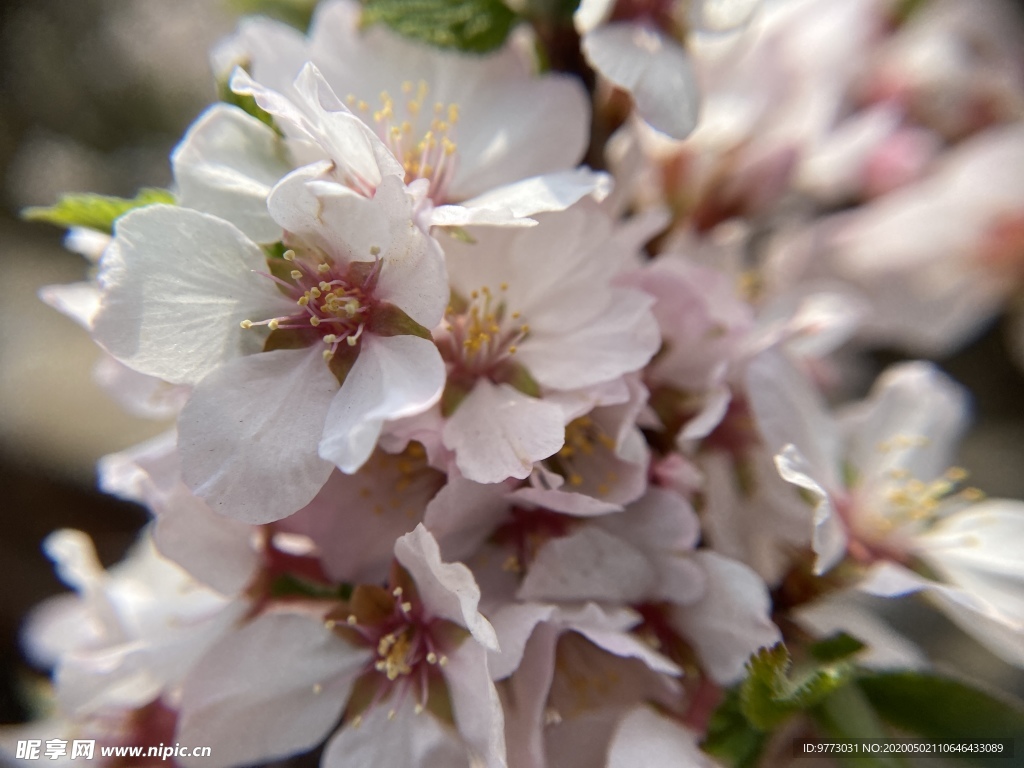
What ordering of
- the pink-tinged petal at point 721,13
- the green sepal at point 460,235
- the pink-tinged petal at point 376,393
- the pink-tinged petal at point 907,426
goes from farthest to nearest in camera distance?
1. the pink-tinged petal at point 907,426
2. the pink-tinged petal at point 721,13
3. the green sepal at point 460,235
4. the pink-tinged petal at point 376,393

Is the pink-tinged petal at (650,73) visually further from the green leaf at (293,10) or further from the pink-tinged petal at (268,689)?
the pink-tinged petal at (268,689)

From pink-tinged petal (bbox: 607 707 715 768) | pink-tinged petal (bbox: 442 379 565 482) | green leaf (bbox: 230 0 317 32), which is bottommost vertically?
pink-tinged petal (bbox: 607 707 715 768)

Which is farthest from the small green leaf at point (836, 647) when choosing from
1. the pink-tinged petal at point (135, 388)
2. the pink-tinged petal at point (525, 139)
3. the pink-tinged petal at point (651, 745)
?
the pink-tinged petal at point (135, 388)

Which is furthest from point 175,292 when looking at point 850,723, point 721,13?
point 850,723

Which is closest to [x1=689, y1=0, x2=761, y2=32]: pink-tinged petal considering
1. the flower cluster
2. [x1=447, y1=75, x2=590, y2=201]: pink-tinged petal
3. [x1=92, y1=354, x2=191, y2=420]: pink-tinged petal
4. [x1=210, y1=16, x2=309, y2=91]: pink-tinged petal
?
the flower cluster

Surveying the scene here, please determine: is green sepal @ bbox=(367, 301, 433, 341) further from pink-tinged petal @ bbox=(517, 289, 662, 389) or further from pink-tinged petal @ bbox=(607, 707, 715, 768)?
pink-tinged petal @ bbox=(607, 707, 715, 768)

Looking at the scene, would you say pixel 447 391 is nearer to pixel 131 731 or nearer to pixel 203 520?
pixel 203 520

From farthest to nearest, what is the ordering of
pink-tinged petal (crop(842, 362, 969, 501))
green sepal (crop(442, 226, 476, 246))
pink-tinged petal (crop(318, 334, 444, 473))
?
1. pink-tinged petal (crop(842, 362, 969, 501))
2. green sepal (crop(442, 226, 476, 246))
3. pink-tinged petal (crop(318, 334, 444, 473))

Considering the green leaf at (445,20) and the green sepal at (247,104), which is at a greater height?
the green leaf at (445,20)
